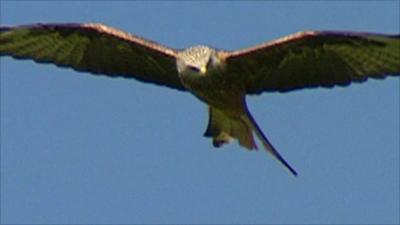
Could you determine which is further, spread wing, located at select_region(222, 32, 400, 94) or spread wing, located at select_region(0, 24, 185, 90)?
spread wing, located at select_region(0, 24, 185, 90)

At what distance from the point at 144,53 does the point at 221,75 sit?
3.02ft

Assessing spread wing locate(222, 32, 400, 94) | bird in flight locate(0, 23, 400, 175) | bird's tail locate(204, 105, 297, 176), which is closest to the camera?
spread wing locate(222, 32, 400, 94)

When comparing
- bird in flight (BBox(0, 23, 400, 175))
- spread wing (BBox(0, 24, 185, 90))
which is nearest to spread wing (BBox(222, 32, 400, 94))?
bird in flight (BBox(0, 23, 400, 175))

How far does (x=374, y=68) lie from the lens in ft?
63.0

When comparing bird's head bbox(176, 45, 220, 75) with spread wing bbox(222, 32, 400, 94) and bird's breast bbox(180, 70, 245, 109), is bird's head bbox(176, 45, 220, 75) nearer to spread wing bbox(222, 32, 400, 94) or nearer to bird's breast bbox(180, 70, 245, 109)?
bird's breast bbox(180, 70, 245, 109)

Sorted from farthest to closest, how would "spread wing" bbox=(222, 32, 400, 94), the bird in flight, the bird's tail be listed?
1. the bird's tail
2. the bird in flight
3. "spread wing" bbox=(222, 32, 400, 94)

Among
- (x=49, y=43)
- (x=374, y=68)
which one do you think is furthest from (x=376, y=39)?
(x=49, y=43)

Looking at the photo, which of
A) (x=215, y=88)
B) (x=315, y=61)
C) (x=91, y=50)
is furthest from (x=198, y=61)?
(x=91, y=50)

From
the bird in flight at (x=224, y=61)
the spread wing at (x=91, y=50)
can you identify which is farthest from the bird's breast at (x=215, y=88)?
the spread wing at (x=91, y=50)

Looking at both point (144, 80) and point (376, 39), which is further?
point (144, 80)

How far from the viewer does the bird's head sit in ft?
63.5

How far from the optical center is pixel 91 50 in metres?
20.5

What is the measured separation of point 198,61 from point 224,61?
33cm

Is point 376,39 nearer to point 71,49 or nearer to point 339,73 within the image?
point 339,73
